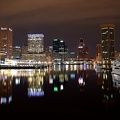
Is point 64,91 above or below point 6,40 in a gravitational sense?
below

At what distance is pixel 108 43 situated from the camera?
173m

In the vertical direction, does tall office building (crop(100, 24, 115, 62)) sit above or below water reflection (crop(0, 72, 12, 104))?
above

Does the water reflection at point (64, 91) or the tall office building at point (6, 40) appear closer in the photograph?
the water reflection at point (64, 91)

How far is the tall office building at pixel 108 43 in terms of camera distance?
17212 centimetres

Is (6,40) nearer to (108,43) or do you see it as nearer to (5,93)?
(108,43)

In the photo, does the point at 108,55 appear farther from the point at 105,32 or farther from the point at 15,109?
the point at 15,109

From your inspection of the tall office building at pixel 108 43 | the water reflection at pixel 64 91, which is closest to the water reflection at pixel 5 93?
the water reflection at pixel 64 91

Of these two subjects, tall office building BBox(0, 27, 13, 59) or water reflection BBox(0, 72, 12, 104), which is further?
tall office building BBox(0, 27, 13, 59)

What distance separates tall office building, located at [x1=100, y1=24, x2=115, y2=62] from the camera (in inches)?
6777

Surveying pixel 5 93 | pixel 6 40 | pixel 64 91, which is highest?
pixel 6 40

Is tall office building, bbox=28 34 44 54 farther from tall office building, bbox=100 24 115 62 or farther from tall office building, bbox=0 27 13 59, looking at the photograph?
tall office building, bbox=100 24 115 62

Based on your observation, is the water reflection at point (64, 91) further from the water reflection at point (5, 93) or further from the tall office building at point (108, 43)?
the tall office building at point (108, 43)

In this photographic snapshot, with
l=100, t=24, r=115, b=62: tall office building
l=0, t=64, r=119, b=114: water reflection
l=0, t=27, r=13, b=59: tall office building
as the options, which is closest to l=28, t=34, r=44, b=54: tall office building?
l=0, t=27, r=13, b=59: tall office building

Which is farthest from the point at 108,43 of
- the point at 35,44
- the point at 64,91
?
the point at 64,91
